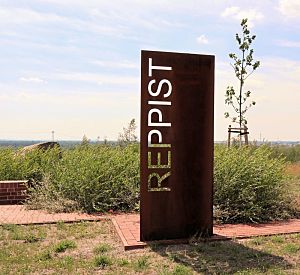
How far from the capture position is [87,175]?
771cm

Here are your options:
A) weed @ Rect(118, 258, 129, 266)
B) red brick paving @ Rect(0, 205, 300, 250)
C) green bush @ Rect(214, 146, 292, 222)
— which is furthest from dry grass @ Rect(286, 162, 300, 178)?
weed @ Rect(118, 258, 129, 266)

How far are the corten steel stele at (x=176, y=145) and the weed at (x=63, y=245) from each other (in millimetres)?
925

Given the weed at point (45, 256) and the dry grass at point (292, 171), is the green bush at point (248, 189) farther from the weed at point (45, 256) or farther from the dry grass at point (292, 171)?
the weed at point (45, 256)

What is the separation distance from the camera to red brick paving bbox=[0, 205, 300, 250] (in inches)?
214

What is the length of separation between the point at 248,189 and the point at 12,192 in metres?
5.18

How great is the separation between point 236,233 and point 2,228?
140 inches

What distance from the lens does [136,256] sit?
467 centimetres

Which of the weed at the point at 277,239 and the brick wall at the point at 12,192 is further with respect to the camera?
the brick wall at the point at 12,192

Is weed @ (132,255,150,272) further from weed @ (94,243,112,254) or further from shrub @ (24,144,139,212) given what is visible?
shrub @ (24,144,139,212)

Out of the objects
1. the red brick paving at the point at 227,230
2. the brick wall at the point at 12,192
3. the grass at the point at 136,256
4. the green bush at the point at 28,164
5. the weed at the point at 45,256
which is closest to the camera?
the grass at the point at 136,256

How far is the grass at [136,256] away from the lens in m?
4.23

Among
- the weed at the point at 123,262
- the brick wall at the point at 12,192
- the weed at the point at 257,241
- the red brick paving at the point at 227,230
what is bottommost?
the weed at the point at 123,262

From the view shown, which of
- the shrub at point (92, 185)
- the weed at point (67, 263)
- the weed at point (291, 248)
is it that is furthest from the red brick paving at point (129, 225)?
the weed at point (67, 263)

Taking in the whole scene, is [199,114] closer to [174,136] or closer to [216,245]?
[174,136]
